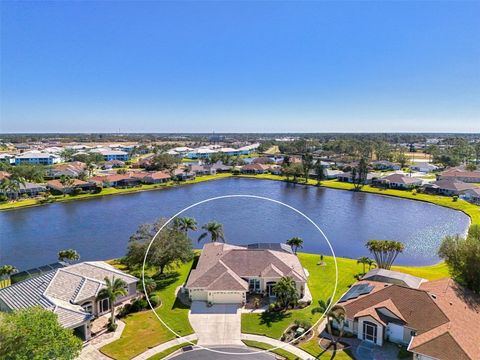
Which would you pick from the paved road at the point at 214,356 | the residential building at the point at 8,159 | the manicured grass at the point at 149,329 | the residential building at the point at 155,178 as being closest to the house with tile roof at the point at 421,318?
the paved road at the point at 214,356

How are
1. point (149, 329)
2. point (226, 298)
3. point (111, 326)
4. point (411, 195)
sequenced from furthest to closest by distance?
point (411, 195)
point (226, 298)
point (149, 329)
point (111, 326)

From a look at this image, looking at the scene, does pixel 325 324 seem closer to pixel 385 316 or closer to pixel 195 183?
pixel 385 316

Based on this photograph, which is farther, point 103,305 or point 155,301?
point 155,301

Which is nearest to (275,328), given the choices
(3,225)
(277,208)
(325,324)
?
(325,324)

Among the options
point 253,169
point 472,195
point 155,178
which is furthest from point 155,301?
point 253,169

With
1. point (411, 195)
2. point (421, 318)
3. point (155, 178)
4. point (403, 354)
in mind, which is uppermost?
point (421, 318)

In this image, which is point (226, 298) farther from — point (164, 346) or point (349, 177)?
point (349, 177)
